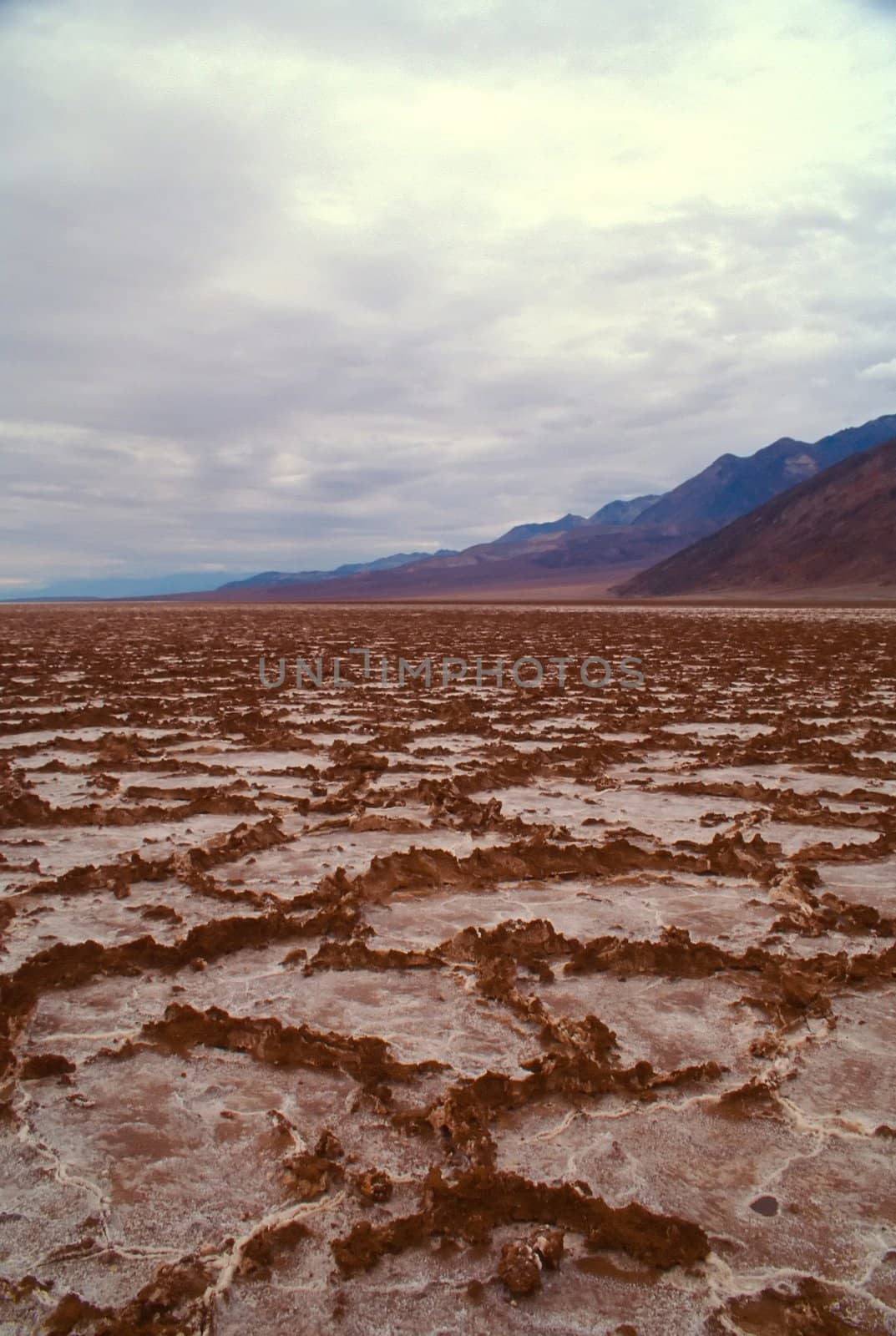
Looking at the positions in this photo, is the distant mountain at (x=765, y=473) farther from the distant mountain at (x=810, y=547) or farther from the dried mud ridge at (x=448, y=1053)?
the dried mud ridge at (x=448, y=1053)

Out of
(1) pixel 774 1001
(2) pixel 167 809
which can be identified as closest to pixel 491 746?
(2) pixel 167 809

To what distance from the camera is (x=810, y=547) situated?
90250mm

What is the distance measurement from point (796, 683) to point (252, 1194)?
12911mm

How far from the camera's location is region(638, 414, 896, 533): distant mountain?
175 meters

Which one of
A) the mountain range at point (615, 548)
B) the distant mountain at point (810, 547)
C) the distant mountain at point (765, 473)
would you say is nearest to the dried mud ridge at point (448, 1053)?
the distant mountain at point (810, 547)

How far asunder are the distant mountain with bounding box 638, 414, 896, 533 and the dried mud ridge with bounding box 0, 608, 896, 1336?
572 feet

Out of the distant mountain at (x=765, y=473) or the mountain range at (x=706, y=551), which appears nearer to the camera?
the mountain range at (x=706, y=551)

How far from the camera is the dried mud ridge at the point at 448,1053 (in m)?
2.01

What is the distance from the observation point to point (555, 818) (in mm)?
6000

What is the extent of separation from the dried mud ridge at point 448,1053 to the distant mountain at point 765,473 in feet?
572

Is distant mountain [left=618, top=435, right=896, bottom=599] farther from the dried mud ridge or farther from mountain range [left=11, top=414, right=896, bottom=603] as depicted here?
the dried mud ridge

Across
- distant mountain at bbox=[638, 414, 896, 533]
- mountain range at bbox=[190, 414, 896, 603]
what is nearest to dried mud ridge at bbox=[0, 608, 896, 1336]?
mountain range at bbox=[190, 414, 896, 603]

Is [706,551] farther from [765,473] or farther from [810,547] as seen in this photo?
[765,473]

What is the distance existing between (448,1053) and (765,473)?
197113 mm
